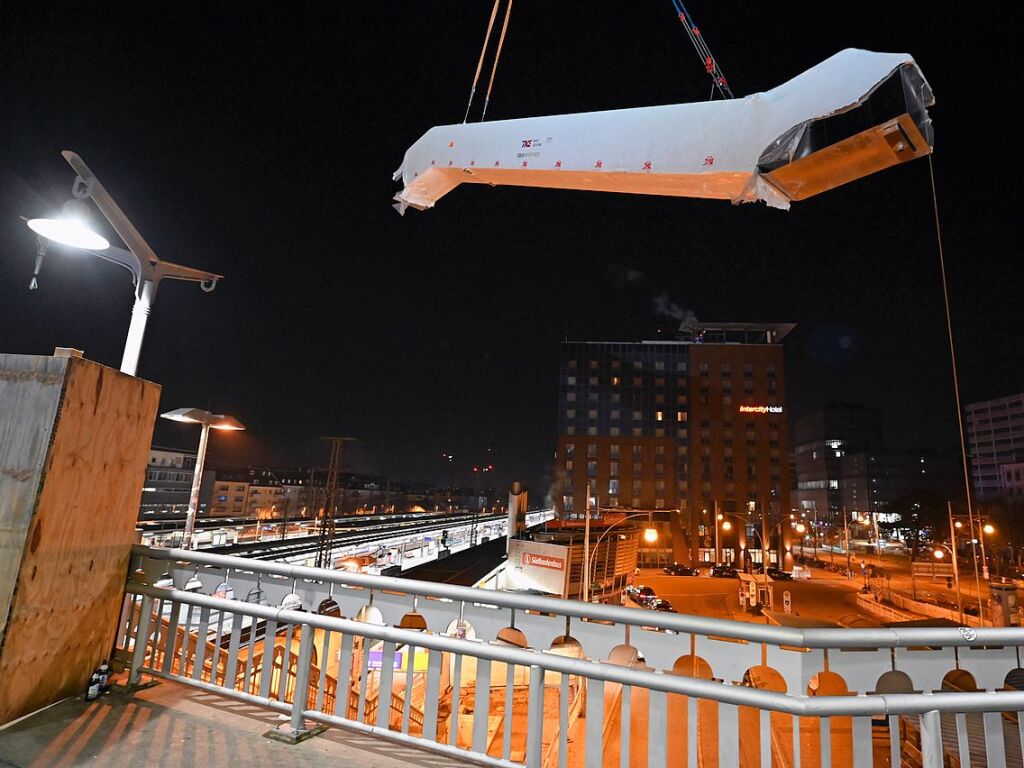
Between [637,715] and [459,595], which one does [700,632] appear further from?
[637,715]

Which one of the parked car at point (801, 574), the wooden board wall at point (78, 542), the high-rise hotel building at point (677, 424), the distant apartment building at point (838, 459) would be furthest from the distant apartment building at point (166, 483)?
the distant apartment building at point (838, 459)

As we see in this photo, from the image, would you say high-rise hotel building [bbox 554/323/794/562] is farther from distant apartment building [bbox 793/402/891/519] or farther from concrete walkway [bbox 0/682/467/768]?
concrete walkway [bbox 0/682/467/768]

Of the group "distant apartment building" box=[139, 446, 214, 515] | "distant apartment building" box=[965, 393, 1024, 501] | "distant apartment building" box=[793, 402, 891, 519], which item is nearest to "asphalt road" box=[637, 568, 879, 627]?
"distant apartment building" box=[139, 446, 214, 515]

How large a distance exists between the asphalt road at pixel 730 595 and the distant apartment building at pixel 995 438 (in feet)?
353

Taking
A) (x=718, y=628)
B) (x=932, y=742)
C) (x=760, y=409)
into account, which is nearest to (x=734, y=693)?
(x=718, y=628)

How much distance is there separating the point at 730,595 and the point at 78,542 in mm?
42929

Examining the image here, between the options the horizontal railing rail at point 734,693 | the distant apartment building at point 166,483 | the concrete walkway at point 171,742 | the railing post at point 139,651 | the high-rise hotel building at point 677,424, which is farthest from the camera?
the high-rise hotel building at point 677,424

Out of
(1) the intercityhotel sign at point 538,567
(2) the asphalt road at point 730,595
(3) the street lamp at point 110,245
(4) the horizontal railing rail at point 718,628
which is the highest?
(3) the street lamp at point 110,245

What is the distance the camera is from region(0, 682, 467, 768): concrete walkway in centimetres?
293

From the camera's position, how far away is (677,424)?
84.6 metres

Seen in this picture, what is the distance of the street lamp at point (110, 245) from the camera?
523cm

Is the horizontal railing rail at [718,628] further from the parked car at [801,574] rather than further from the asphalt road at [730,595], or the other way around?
the parked car at [801,574]

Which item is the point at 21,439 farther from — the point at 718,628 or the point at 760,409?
the point at 760,409

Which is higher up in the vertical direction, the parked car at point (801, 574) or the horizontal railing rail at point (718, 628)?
the horizontal railing rail at point (718, 628)
